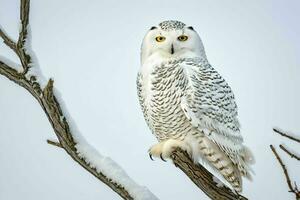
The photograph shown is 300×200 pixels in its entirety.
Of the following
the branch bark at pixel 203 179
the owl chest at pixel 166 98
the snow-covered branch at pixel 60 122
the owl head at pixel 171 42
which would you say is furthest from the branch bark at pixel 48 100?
the owl head at pixel 171 42

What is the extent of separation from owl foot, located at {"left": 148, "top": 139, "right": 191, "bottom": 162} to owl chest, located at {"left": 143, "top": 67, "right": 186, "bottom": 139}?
0.07m

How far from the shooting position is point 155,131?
153 inches

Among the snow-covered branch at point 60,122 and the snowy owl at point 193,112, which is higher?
the snowy owl at point 193,112

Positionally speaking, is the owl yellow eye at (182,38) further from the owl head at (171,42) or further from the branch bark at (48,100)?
the branch bark at (48,100)

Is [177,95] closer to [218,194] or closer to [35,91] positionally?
[218,194]

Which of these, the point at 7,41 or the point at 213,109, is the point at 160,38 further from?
the point at 7,41

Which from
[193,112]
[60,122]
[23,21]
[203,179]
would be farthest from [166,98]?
[23,21]

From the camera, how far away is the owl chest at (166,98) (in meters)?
3.65

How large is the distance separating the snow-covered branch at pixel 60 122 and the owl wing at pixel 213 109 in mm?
1579

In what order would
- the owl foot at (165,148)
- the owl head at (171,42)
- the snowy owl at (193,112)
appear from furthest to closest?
the owl head at (171,42) → the snowy owl at (193,112) → the owl foot at (165,148)

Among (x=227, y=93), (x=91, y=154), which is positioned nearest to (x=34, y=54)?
(x=91, y=154)

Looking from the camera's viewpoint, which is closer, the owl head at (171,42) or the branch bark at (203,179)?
the branch bark at (203,179)

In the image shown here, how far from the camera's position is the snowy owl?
12.0 feet

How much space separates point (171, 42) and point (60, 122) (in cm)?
197
